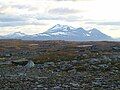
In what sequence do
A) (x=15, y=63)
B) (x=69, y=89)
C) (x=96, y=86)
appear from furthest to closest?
(x=15, y=63), (x=96, y=86), (x=69, y=89)

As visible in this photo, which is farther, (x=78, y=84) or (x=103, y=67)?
(x=103, y=67)

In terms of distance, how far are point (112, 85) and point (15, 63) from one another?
35.7 meters

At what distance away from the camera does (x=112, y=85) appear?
1145 inches

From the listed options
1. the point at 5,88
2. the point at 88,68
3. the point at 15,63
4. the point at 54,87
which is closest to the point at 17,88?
the point at 5,88

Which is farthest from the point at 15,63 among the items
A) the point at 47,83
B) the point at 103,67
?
the point at 47,83

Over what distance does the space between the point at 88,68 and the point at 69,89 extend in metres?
19.3

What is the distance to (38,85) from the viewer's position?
95.9 ft

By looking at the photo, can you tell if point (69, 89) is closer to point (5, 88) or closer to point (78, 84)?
point (78, 84)

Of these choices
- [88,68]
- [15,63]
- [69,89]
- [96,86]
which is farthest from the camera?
[15,63]

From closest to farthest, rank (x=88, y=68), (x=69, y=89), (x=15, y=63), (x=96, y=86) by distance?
(x=69, y=89)
(x=96, y=86)
(x=88, y=68)
(x=15, y=63)

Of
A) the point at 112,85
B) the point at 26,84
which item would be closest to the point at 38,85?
the point at 26,84

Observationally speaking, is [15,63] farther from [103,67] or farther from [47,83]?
[47,83]

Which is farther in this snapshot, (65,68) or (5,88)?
(65,68)

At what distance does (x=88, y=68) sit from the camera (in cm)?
4616
